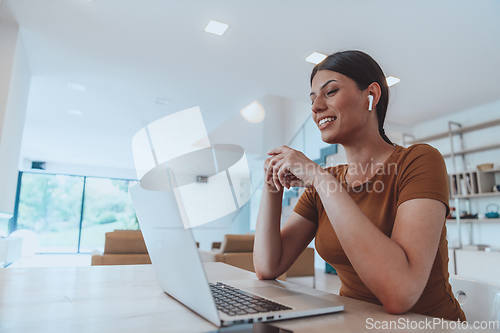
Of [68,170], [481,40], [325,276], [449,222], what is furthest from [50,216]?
[481,40]

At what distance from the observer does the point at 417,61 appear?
347cm

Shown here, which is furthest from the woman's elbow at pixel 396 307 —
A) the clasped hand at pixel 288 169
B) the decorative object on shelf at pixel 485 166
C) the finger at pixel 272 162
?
the decorative object on shelf at pixel 485 166

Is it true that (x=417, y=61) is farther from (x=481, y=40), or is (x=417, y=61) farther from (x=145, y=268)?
(x=145, y=268)

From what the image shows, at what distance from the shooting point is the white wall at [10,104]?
9.69ft

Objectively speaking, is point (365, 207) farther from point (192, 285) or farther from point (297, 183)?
point (192, 285)

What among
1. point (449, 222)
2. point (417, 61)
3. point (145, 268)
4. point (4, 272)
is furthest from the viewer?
point (449, 222)

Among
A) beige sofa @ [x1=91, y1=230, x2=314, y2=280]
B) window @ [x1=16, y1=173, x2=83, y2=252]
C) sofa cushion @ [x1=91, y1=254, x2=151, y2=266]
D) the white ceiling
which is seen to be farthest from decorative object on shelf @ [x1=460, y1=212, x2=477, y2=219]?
window @ [x1=16, y1=173, x2=83, y2=252]

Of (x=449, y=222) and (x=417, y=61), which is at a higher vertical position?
(x=417, y=61)

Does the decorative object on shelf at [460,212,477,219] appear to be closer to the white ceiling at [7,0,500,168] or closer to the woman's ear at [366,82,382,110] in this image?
the white ceiling at [7,0,500,168]

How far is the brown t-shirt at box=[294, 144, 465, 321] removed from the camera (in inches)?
28.1

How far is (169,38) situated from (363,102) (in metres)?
2.77

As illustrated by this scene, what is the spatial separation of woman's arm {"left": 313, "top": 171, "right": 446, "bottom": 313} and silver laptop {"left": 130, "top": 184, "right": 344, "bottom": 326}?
11 cm

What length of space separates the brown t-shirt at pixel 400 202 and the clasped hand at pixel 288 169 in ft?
0.58

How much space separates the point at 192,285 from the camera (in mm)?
457
